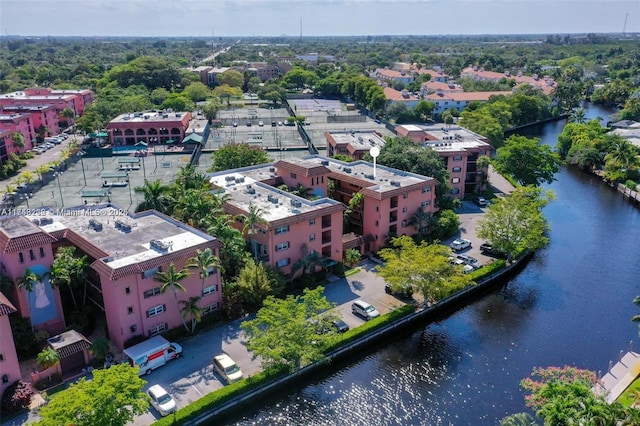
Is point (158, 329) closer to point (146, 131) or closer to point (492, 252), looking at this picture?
point (492, 252)

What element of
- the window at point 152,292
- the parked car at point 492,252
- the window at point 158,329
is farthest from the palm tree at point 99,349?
the parked car at point 492,252

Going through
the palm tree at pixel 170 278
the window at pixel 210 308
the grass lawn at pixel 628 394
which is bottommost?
the grass lawn at pixel 628 394

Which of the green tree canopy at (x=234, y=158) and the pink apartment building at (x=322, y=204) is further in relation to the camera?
the green tree canopy at (x=234, y=158)

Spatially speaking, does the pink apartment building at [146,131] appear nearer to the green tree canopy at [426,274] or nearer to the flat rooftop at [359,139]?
the flat rooftop at [359,139]

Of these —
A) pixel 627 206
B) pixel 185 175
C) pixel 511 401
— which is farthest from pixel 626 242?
pixel 185 175

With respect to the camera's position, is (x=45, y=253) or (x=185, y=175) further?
(x=185, y=175)

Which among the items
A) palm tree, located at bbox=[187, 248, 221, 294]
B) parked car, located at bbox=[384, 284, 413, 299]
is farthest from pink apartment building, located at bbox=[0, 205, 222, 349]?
parked car, located at bbox=[384, 284, 413, 299]

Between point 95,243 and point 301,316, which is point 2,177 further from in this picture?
point 301,316
